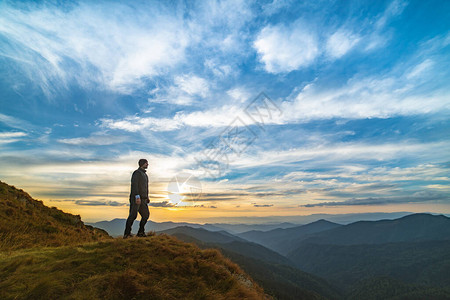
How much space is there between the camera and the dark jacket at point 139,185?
12.2 metres

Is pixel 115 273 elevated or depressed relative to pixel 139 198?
depressed

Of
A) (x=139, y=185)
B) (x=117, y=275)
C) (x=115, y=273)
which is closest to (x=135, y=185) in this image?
(x=139, y=185)

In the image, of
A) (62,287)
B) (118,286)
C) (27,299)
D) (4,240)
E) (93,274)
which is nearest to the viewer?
(27,299)

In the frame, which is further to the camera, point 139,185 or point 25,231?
point 25,231

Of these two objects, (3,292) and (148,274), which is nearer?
(3,292)

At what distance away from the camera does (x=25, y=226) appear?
46.4 ft

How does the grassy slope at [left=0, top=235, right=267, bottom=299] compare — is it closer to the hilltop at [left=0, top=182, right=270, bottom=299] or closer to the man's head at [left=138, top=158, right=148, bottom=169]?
the hilltop at [left=0, top=182, right=270, bottom=299]

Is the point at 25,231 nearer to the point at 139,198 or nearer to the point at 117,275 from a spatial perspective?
the point at 139,198

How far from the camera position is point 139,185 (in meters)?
12.3

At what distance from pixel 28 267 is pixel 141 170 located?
6060 millimetres

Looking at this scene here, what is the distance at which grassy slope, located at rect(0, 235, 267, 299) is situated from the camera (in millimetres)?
6336

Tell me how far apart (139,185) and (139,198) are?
2.49 feet

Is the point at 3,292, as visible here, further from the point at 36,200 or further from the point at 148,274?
the point at 36,200

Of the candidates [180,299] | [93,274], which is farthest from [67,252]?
[180,299]
